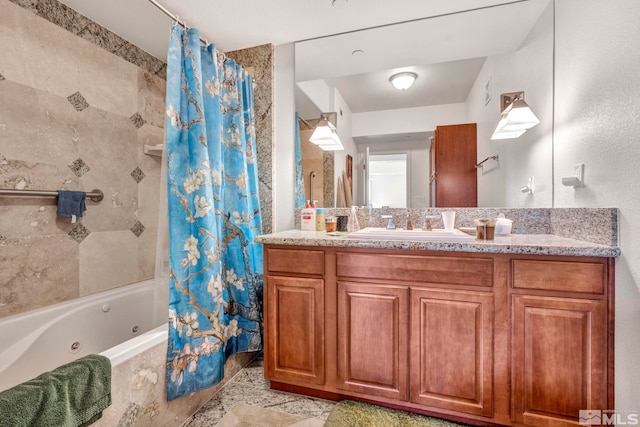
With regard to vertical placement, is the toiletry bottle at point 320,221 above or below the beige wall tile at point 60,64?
below

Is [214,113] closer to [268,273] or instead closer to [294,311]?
[268,273]

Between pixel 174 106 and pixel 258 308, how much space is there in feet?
4.27

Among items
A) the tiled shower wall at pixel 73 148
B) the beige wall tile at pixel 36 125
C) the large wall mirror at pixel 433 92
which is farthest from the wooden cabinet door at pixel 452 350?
the beige wall tile at pixel 36 125

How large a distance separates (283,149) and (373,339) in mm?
1453

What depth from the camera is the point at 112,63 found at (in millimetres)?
1999

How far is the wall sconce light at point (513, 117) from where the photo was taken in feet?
5.32

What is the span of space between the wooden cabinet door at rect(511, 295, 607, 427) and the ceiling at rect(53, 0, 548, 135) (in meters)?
1.31

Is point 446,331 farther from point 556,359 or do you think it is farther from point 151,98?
point 151,98

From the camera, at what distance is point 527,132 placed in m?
1.70

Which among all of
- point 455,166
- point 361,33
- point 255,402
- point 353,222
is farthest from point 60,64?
point 455,166

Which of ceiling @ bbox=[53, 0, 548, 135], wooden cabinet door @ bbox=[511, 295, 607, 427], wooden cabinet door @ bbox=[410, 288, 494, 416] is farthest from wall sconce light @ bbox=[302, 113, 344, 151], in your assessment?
wooden cabinet door @ bbox=[511, 295, 607, 427]

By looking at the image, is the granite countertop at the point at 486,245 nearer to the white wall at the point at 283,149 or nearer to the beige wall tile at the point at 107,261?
the white wall at the point at 283,149

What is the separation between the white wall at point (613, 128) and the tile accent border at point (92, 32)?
9.02ft

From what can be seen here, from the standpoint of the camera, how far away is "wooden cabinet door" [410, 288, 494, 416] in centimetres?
126
